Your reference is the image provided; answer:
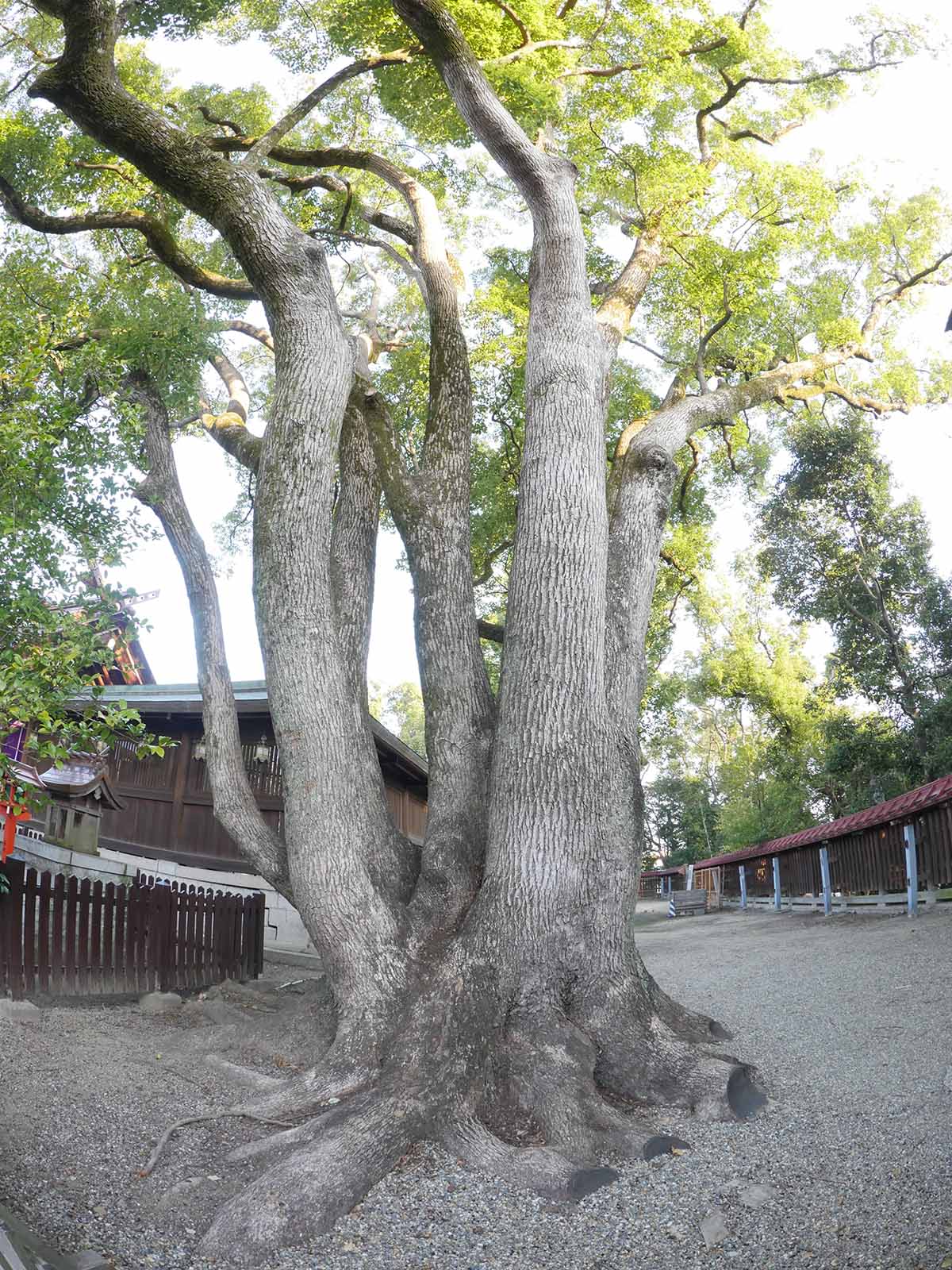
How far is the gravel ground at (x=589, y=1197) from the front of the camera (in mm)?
3244

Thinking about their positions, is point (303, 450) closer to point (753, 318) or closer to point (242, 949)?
point (242, 949)

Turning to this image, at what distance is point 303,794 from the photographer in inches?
202

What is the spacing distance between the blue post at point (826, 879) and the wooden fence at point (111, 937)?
34.0 feet

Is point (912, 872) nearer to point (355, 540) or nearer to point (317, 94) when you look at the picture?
point (355, 540)

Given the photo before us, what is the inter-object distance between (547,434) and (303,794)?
9.49ft

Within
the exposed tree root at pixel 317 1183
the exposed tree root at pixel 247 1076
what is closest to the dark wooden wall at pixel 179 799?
the exposed tree root at pixel 247 1076

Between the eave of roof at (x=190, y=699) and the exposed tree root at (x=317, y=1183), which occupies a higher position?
the eave of roof at (x=190, y=699)

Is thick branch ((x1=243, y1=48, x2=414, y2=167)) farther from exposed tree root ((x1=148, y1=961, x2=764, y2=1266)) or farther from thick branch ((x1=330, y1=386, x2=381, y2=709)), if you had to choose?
exposed tree root ((x1=148, y1=961, x2=764, y2=1266))

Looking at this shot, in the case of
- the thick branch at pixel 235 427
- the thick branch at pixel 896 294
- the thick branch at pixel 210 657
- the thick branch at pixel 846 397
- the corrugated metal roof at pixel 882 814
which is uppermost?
the thick branch at pixel 896 294

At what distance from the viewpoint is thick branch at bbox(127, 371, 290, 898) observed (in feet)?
18.9

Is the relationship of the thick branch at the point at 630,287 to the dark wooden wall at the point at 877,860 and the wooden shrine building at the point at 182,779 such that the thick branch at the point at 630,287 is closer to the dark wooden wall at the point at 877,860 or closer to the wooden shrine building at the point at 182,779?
the wooden shrine building at the point at 182,779

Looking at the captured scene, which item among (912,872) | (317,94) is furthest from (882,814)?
(317,94)

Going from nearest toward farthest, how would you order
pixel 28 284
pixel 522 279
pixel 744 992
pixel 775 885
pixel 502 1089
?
pixel 502 1089
pixel 744 992
pixel 28 284
pixel 522 279
pixel 775 885

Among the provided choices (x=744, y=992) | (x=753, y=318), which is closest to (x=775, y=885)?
(x=744, y=992)
